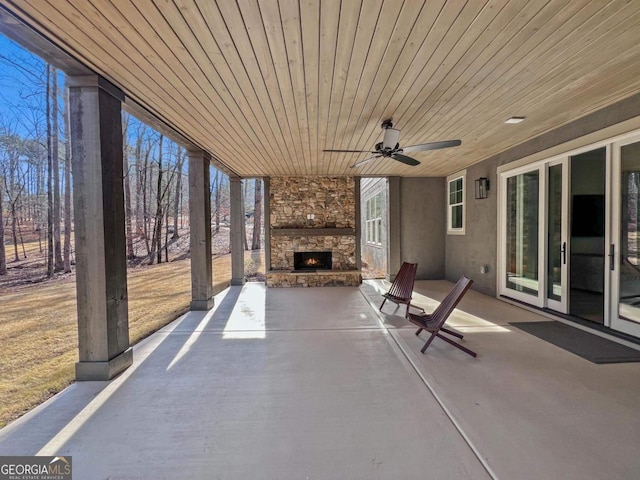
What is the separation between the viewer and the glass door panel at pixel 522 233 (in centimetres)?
457

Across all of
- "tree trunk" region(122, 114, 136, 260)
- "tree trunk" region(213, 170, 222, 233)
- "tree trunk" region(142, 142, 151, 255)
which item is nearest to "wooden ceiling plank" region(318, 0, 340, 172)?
"tree trunk" region(122, 114, 136, 260)

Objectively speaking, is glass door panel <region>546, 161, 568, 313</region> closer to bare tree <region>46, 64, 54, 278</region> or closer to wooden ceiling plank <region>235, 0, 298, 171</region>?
wooden ceiling plank <region>235, 0, 298, 171</region>

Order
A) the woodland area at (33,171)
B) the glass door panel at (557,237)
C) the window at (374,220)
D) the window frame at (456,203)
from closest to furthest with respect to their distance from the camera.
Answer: the glass door panel at (557,237) → the woodland area at (33,171) → the window frame at (456,203) → the window at (374,220)

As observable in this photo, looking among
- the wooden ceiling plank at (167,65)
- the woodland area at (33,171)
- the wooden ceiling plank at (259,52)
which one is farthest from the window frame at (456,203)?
the woodland area at (33,171)

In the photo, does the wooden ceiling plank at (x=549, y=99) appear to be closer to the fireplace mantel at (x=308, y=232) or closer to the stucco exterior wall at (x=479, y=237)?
the stucco exterior wall at (x=479, y=237)

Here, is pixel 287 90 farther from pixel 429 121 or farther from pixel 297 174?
pixel 297 174

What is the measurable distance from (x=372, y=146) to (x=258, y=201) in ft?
29.5

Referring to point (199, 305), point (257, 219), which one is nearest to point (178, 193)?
point (257, 219)

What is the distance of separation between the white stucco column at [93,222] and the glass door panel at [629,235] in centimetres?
558

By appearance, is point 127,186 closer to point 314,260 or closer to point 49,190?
point 49,190

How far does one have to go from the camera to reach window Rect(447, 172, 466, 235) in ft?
21.8

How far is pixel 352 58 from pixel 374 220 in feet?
28.1

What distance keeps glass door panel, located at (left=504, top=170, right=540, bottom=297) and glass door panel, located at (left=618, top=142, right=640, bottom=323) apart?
1.21m

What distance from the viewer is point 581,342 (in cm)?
325
